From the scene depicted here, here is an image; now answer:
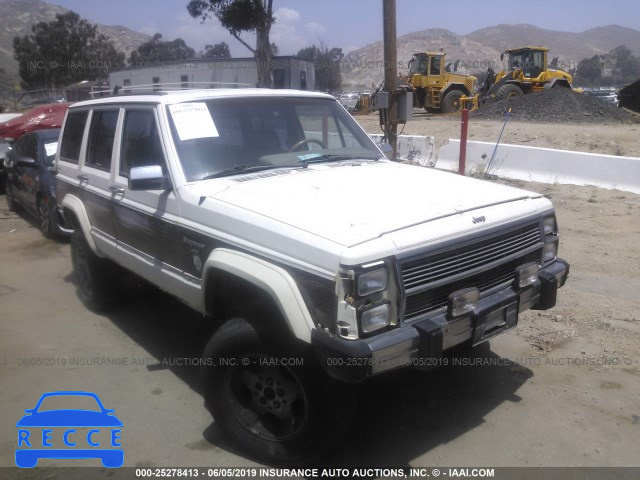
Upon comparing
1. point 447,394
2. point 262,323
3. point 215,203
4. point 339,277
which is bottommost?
point 447,394

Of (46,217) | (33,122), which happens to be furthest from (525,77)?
(46,217)

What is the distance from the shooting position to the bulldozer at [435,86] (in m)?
24.8

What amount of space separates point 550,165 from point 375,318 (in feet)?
29.0

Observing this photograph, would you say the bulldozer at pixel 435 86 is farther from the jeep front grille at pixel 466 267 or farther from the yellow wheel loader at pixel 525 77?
the jeep front grille at pixel 466 267

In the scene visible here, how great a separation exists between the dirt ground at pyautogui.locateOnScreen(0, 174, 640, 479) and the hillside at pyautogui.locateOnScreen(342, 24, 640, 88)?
100952mm

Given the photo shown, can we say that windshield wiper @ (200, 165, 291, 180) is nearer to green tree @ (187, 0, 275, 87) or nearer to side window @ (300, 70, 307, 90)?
green tree @ (187, 0, 275, 87)

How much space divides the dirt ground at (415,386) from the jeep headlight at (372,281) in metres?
1.14

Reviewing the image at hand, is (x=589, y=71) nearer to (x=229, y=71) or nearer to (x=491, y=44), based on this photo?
(x=491, y=44)

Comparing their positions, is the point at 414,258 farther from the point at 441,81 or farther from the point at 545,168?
the point at 441,81

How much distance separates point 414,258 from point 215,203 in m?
1.25

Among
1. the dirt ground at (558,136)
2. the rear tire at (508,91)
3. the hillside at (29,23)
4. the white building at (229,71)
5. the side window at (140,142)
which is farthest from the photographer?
the hillside at (29,23)

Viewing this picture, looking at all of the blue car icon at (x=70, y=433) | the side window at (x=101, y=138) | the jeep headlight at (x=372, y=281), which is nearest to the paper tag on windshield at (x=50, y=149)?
the side window at (x=101, y=138)

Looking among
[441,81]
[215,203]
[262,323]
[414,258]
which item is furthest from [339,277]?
[441,81]

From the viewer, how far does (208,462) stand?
3.30 metres
